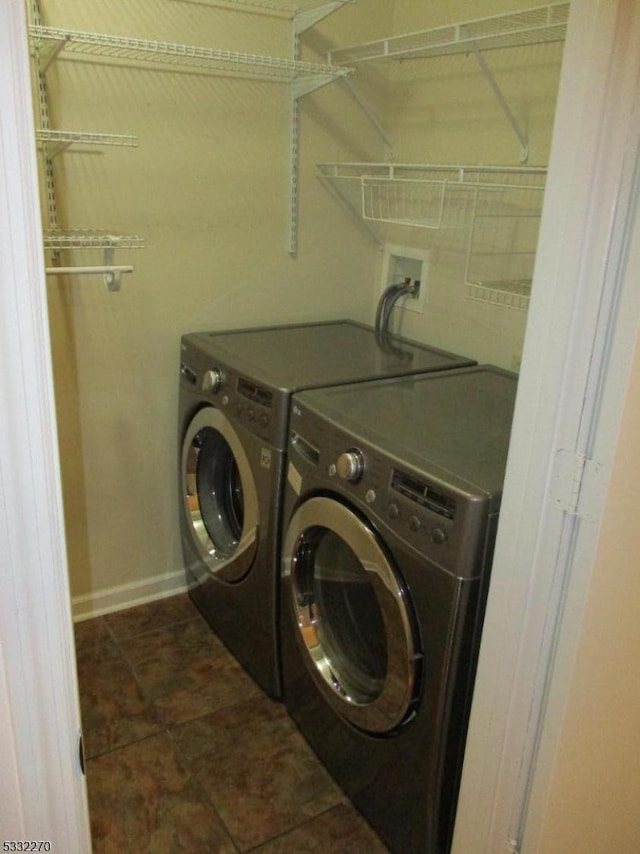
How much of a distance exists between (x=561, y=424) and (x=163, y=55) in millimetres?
1701

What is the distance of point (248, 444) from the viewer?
189 cm

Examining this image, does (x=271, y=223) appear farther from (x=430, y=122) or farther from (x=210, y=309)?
(x=430, y=122)

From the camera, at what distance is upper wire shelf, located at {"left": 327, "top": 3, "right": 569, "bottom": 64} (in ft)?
5.23

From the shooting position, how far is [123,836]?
5.29 ft

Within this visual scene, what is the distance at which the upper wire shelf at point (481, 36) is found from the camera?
5.23 feet

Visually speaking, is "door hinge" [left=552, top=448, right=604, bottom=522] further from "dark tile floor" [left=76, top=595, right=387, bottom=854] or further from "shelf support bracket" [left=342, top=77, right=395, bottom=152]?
"shelf support bracket" [left=342, top=77, right=395, bottom=152]

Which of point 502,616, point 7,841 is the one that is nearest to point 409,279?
point 502,616

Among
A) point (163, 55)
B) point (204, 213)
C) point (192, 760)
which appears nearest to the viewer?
point (192, 760)

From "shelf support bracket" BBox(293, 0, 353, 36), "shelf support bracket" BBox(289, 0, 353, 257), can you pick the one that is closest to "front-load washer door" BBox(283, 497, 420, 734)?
"shelf support bracket" BBox(289, 0, 353, 257)

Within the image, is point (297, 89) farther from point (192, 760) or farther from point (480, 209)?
point (192, 760)

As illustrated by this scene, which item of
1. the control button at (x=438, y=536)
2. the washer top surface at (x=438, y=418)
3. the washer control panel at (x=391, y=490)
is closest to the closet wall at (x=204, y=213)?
the washer top surface at (x=438, y=418)

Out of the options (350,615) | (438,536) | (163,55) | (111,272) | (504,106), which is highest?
(163,55)

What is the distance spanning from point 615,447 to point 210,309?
5.42 feet

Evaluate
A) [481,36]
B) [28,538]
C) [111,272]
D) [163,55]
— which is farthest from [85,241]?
[28,538]
